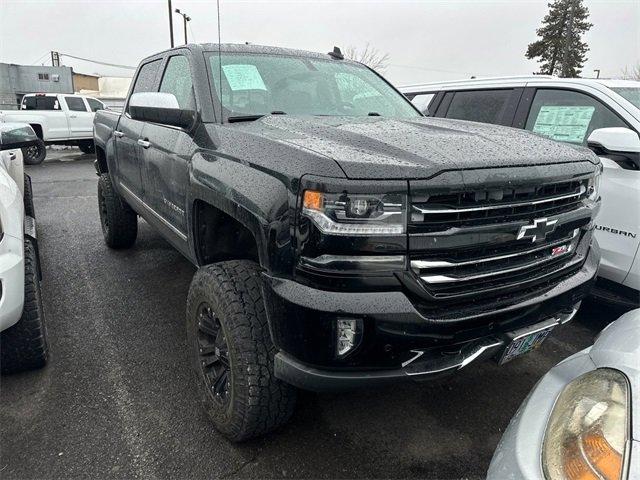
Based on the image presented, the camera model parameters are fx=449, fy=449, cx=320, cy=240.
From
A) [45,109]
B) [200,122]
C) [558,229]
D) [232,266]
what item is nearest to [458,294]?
[558,229]

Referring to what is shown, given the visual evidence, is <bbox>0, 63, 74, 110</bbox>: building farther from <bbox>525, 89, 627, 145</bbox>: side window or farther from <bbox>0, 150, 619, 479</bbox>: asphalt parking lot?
<bbox>525, 89, 627, 145</bbox>: side window

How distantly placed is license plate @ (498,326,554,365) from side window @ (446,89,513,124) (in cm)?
269

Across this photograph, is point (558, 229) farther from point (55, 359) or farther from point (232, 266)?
point (55, 359)

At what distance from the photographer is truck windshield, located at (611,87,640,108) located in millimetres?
3492

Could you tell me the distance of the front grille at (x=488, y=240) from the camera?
1632mm

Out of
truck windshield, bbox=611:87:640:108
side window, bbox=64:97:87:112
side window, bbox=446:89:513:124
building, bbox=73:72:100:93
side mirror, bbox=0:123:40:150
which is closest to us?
side mirror, bbox=0:123:40:150

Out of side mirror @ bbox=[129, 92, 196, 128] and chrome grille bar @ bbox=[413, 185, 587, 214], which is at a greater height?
side mirror @ bbox=[129, 92, 196, 128]

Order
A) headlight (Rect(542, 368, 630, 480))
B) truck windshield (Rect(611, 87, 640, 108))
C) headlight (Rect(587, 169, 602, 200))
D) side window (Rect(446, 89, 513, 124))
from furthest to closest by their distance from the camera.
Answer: side window (Rect(446, 89, 513, 124)), truck windshield (Rect(611, 87, 640, 108)), headlight (Rect(587, 169, 602, 200)), headlight (Rect(542, 368, 630, 480))

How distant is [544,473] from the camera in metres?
1.16

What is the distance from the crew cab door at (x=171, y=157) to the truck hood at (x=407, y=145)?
551mm

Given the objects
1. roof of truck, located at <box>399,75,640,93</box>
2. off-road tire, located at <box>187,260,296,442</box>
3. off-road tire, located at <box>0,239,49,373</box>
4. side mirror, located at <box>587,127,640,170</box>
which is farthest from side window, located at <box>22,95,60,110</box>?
side mirror, located at <box>587,127,640,170</box>

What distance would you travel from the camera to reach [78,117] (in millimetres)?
14484

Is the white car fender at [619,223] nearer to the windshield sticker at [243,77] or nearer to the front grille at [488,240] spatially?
the front grille at [488,240]

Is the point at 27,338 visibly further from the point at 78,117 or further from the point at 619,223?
the point at 78,117
